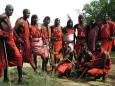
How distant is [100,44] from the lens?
1198 centimetres

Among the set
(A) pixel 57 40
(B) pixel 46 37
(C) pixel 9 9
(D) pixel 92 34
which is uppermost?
(C) pixel 9 9

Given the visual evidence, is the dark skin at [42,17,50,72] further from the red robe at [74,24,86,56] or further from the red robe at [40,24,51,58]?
the red robe at [74,24,86,56]

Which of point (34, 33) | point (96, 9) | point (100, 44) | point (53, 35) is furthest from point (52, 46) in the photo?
point (96, 9)

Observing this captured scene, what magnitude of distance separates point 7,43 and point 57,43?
13.4ft

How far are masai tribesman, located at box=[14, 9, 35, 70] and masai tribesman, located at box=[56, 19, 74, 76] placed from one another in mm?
1233

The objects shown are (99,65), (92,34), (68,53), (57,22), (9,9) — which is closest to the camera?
(9,9)

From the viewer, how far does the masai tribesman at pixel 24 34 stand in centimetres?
1103

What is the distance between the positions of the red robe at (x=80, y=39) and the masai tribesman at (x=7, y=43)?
13.0 ft

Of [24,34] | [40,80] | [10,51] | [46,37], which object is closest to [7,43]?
[10,51]

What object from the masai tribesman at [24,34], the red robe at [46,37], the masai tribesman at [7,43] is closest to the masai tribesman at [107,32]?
the red robe at [46,37]

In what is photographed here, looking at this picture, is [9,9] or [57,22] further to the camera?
[57,22]

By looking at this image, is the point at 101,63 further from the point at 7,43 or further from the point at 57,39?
the point at 7,43

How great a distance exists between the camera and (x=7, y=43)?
10.2m

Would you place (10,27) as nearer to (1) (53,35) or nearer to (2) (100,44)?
(2) (100,44)
